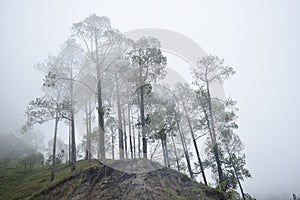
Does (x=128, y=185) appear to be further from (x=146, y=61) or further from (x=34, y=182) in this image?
(x=34, y=182)

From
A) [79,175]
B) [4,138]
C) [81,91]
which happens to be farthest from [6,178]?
[4,138]

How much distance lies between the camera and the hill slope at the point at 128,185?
9.68 m

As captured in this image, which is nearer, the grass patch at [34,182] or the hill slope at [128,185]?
the hill slope at [128,185]

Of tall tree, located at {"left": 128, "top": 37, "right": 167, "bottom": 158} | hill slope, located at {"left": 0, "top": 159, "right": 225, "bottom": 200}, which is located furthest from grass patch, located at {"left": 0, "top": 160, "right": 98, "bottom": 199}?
tall tree, located at {"left": 128, "top": 37, "right": 167, "bottom": 158}

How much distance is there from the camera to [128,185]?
9891 mm

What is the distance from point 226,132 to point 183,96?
550 centimetres

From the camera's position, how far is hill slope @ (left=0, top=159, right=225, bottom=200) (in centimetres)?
968

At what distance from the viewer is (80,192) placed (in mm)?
11125

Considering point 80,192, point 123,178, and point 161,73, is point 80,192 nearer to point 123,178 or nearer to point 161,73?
point 123,178

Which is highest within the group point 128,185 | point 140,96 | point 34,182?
point 140,96

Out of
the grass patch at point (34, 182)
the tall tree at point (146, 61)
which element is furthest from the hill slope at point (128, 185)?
the tall tree at point (146, 61)

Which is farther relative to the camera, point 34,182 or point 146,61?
point 34,182

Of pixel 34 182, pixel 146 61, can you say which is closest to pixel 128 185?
pixel 146 61

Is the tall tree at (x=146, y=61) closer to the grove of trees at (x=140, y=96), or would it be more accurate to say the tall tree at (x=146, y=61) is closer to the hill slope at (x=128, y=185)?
the grove of trees at (x=140, y=96)
